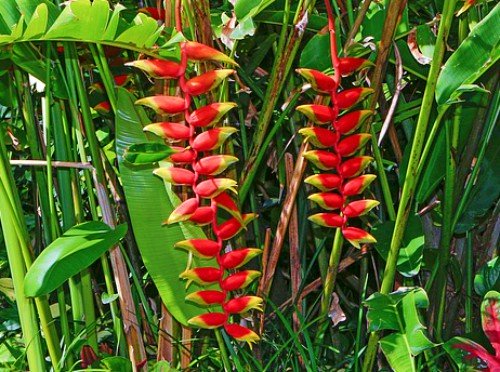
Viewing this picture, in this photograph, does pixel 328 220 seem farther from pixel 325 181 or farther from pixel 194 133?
pixel 194 133

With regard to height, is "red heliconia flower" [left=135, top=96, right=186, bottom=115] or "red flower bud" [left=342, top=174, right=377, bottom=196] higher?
"red heliconia flower" [left=135, top=96, right=186, bottom=115]

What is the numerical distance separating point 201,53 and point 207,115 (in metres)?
0.06

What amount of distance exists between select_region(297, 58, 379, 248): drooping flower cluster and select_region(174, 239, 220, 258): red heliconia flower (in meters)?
0.11

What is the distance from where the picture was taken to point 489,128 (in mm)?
1001

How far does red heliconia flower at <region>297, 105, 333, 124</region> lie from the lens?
83 centimetres

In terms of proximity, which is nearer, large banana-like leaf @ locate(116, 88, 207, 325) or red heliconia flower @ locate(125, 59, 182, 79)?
red heliconia flower @ locate(125, 59, 182, 79)

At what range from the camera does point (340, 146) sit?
859 mm

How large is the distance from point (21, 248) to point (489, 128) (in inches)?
22.3

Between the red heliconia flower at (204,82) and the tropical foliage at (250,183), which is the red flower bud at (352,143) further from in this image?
the red heliconia flower at (204,82)

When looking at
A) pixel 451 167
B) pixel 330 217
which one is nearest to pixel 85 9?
pixel 330 217

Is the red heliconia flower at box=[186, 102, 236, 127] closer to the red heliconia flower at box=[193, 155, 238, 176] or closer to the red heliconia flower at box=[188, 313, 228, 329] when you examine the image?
the red heliconia flower at box=[193, 155, 238, 176]

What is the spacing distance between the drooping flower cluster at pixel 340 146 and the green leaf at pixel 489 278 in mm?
213

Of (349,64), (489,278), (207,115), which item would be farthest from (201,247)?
(489,278)

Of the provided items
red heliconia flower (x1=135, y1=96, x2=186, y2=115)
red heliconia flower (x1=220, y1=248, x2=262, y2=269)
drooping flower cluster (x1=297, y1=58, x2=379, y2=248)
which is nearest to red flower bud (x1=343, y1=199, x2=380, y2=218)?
drooping flower cluster (x1=297, y1=58, x2=379, y2=248)
